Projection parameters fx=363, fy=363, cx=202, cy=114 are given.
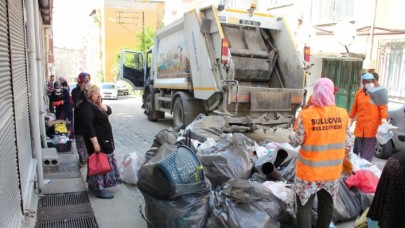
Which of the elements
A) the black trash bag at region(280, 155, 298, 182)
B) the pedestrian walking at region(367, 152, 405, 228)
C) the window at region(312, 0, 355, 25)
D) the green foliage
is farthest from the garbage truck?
the green foliage

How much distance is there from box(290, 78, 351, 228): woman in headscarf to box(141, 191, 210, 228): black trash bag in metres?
0.79

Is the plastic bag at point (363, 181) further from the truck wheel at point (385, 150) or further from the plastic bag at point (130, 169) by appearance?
the truck wheel at point (385, 150)

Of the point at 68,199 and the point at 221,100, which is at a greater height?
the point at 221,100

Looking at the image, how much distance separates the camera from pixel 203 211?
3.04 metres

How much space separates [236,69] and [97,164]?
4.10 m

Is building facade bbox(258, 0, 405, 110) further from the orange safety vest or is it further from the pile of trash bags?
the orange safety vest

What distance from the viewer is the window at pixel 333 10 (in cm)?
1053

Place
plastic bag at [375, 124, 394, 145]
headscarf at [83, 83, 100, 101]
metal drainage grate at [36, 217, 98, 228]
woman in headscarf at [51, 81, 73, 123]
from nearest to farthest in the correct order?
metal drainage grate at [36, 217, 98, 228] → headscarf at [83, 83, 100, 101] → plastic bag at [375, 124, 394, 145] → woman in headscarf at [51, 81, 73, 123]

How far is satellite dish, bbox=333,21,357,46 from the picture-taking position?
974 cm

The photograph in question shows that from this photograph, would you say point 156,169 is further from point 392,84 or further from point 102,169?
point 392,84

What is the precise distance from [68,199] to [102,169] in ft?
1.86

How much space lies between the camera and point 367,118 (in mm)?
5059

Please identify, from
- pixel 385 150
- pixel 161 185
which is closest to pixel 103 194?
pixel 161 185

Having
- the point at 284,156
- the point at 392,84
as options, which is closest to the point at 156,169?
the point at 284,156
